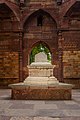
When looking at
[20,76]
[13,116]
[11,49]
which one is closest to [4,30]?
[11,49]

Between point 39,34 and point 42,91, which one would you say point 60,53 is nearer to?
point 39,34

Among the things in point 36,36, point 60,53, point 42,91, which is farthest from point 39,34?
point 42,91

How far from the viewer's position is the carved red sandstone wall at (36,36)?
1427cm

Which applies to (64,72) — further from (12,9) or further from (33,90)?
(33,90)

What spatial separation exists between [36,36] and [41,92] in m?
8.01

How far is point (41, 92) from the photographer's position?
732 centimetres

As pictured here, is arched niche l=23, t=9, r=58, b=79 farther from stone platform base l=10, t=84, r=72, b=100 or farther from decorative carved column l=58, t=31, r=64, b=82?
stone platform base l=10, t=84, r=72, b=100

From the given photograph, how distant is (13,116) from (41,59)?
4.23 m

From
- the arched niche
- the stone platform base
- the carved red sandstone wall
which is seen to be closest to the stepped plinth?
the stone platform base

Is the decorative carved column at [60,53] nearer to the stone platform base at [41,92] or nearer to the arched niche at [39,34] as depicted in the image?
the arched niche at [39,34]

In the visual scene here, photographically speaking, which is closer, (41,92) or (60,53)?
(41,92)

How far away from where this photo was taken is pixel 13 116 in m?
4.34

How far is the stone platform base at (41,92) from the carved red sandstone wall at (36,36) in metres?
6.92

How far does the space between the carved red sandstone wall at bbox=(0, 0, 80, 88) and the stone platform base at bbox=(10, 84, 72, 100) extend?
22.7 ft
